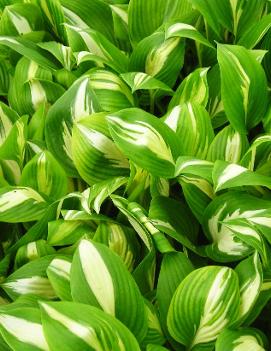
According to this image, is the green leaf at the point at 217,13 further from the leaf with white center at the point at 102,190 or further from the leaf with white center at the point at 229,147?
the leaf with white center at the point at 102,190

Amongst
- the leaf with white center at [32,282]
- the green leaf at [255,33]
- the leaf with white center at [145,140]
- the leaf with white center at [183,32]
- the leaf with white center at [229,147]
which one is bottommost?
the leaf with white center at [32,282]

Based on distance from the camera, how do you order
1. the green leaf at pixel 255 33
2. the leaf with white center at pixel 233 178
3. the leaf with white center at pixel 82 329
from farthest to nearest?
the green leaf at pixel 255 33 → the leaf with white center at pixel 233 178 → the leaf with white center at pixel 82 329

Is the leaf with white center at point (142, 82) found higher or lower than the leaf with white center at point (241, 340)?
higher

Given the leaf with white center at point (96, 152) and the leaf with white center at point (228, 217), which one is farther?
the leaf with white center at point (96, 152)

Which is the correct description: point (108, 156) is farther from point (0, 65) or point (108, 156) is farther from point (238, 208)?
point (0, 65)

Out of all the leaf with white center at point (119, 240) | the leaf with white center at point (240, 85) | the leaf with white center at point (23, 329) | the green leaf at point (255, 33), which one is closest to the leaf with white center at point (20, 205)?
the leaf with white center at point (119, 240)

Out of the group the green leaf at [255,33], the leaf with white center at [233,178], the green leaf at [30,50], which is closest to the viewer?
the leaf with white center at [233,178]

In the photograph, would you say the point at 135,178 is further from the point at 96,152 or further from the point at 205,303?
the point at 205,303
